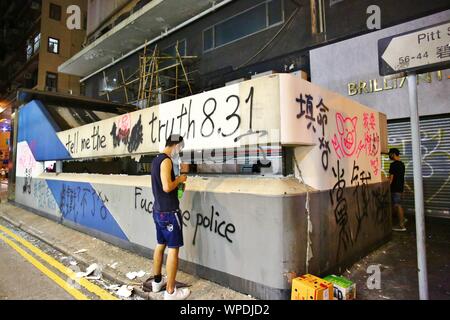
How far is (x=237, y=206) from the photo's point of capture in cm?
347

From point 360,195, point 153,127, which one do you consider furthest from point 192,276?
point 360,195

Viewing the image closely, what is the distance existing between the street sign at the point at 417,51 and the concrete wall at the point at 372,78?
19.6ft

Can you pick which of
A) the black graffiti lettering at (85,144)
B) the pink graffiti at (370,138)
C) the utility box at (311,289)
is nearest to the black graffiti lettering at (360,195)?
the pink graffiti at (370,138)

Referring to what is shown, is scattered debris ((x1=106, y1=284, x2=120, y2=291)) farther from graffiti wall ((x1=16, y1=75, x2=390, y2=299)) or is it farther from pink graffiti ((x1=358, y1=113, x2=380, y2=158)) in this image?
pink graffiti ((x1=358, y1=113, x2=380, y2=158))

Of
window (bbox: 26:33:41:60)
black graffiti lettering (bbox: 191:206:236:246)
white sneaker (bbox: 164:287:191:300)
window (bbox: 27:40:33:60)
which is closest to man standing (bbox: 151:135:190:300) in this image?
white sneaker (bbox: 164:287:191:300)

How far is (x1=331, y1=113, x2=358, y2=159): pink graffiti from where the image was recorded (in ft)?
13.3

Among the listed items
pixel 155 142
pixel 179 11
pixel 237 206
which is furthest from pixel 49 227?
pixel 179 11

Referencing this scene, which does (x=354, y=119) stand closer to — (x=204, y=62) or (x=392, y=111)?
(x=392, y=111)

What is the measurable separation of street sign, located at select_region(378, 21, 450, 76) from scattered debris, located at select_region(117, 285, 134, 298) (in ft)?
12.6

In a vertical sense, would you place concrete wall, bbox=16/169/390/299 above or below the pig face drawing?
below

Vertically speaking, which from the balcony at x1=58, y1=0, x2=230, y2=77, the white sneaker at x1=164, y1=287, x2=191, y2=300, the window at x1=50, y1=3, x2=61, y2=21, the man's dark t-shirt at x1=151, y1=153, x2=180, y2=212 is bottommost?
the white sneaker at x1=164, y1=287, x2=191, y2=300

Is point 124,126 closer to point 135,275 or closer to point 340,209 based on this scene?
point 135,275

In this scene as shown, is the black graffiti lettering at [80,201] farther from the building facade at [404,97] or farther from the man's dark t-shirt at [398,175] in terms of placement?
the building facade at [404,97]

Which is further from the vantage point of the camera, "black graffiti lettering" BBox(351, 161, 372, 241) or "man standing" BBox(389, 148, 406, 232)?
"man standing" BBox(389, 148, 406, 232)
